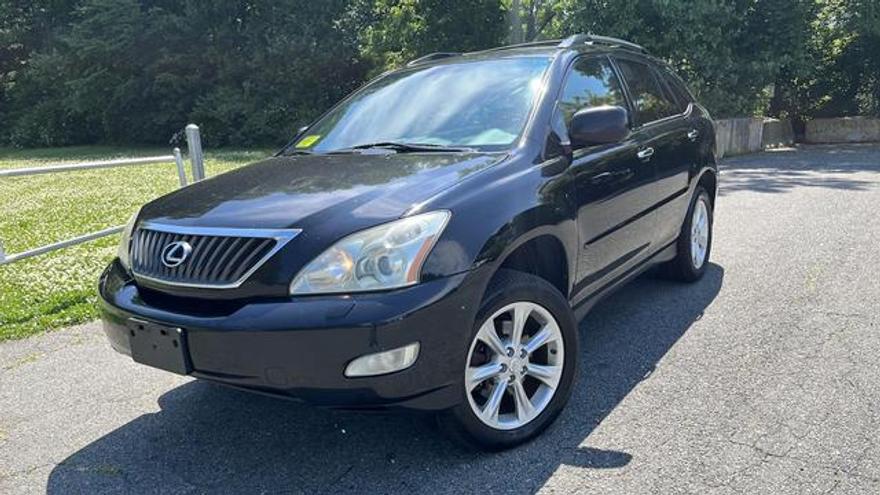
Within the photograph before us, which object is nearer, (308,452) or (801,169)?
(308,452)

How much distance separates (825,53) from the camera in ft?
65.0

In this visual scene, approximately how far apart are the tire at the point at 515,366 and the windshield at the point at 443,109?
81 cm

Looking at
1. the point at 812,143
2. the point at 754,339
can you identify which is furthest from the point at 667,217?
the point at 812,143

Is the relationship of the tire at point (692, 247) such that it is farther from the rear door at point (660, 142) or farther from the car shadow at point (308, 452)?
the car shadow at point (308, 452)

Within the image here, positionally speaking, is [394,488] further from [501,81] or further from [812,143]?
[812,143]

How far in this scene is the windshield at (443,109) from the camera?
349cm

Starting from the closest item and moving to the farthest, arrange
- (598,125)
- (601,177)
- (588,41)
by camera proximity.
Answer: (598,125), (601,177), (588,41)

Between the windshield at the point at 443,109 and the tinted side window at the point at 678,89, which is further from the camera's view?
the tinted side window at the point at 678,89

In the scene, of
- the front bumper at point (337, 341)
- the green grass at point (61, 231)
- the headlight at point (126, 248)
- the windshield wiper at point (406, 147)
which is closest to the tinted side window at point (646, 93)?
the windshield wiper at point (406, 147)

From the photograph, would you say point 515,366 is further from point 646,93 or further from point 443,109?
point 646,93

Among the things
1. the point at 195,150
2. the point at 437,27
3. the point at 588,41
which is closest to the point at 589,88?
the point at 588,41

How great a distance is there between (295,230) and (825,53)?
21.4 metres

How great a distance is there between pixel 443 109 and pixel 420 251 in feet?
4.60

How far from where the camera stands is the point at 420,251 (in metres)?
2.55
